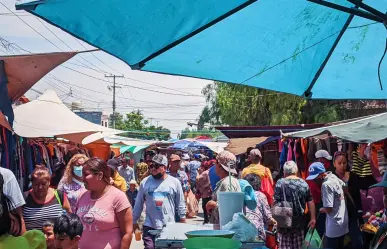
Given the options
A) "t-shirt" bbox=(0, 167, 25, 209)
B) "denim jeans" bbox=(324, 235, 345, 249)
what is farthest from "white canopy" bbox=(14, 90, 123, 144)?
"denim jeans" bbox=(324, 235, 345, 249)

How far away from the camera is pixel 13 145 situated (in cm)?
833

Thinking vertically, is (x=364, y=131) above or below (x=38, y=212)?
above

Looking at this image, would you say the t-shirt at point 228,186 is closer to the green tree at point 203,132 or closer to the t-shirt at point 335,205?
the t-shirt at point 335,205

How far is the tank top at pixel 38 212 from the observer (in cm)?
553

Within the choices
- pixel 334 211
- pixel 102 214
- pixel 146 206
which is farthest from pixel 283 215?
pixel 102 214

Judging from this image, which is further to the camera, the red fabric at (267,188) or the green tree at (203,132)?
the green tree at (203,132)

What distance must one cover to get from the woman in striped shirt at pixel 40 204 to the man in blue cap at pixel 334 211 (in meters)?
3.59

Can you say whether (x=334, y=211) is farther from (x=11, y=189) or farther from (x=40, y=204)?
(x=11, y=189)

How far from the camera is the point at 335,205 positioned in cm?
734

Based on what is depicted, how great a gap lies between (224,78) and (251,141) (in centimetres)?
1067

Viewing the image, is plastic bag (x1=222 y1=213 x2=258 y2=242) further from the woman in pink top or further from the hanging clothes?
the hanging clothes

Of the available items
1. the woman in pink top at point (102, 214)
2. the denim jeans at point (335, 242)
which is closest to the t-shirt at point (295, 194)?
the denim jeans at point (335, 242)

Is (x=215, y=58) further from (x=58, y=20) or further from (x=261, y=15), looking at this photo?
(x=58, y=20)

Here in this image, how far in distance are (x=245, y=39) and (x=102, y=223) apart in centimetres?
209
